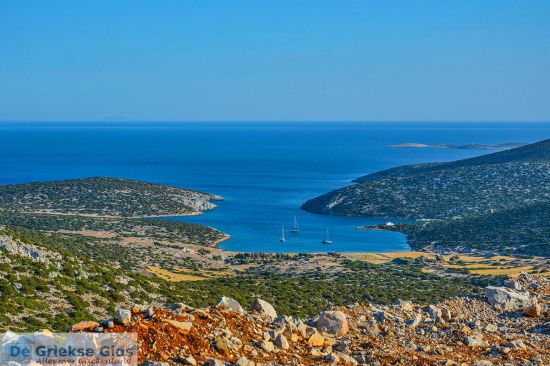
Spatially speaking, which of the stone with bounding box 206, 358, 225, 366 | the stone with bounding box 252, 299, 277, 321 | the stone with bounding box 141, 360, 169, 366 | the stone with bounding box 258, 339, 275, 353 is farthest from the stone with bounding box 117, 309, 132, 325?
the stone with bounding box 252, 299, 277, 321

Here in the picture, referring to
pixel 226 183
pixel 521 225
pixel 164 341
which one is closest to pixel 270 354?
pixel 164 341

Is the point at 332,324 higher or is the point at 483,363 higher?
the point at 332,324

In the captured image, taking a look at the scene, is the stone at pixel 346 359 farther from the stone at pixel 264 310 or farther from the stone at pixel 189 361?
the stone at pixel 189 361

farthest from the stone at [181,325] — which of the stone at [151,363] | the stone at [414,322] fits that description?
the stone at [414,322]

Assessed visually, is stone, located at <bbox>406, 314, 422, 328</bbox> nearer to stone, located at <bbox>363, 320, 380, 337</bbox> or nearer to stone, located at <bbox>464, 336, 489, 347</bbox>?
stone, located at <bbox>363, 320, 380, 337</bbox>

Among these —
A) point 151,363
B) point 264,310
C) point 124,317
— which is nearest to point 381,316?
point 264,310

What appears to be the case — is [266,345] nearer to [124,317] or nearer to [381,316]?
[124,317]
